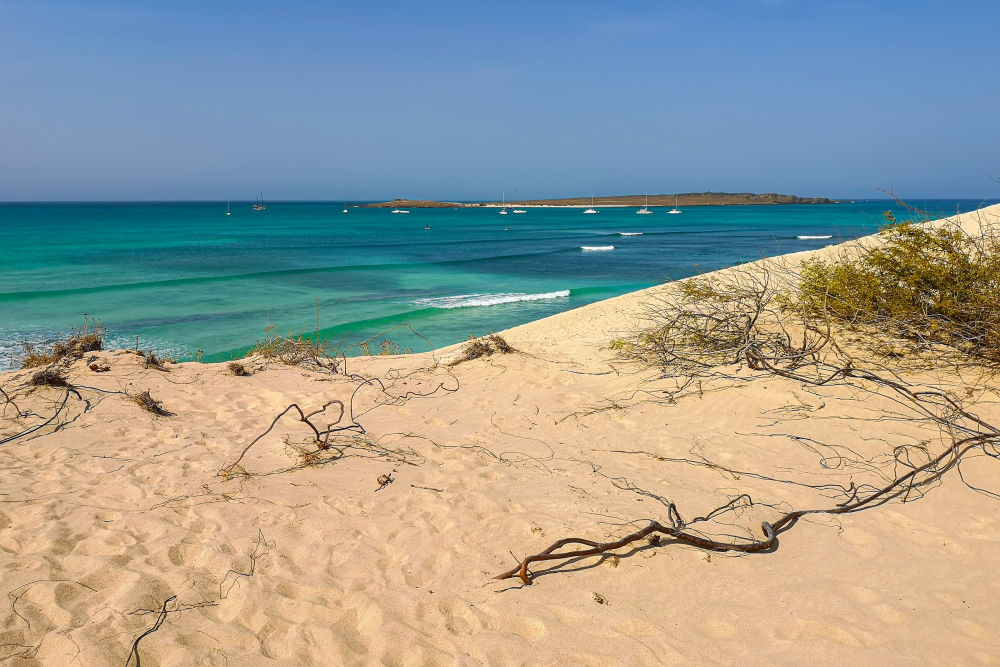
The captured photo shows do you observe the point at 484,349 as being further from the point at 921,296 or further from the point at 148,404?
the point at 921,296

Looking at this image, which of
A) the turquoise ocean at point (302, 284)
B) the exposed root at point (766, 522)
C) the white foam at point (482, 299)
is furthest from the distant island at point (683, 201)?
the exposed root at point (766, 522)

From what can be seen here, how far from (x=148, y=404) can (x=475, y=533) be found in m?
3.76

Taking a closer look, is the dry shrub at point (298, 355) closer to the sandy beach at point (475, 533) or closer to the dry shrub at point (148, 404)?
the sandy beach at point (475, 533)

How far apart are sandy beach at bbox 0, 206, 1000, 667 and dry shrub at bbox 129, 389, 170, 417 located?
91 millimetres

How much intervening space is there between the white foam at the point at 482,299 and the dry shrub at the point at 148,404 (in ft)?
44.7

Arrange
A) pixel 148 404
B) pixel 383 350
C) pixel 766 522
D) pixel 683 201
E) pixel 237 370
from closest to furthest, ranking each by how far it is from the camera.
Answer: pixel 766 522 → pixel 148 404 → pixel 237 370 → pixel 383 350 → pixel 683 201

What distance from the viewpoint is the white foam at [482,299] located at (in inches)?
768

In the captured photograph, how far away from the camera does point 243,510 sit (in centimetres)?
372

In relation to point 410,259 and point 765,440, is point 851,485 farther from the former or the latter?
point 410,259

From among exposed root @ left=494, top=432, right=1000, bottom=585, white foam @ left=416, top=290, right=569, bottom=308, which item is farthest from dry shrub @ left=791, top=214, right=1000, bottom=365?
white foam @ left=416, top=290, right=569, bottom=308

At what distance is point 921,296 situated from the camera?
6.46 meters

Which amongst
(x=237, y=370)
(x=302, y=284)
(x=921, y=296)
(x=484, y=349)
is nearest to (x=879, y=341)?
(x=921, y=296)

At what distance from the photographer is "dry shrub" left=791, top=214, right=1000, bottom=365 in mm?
5933

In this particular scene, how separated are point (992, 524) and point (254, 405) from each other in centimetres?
614
